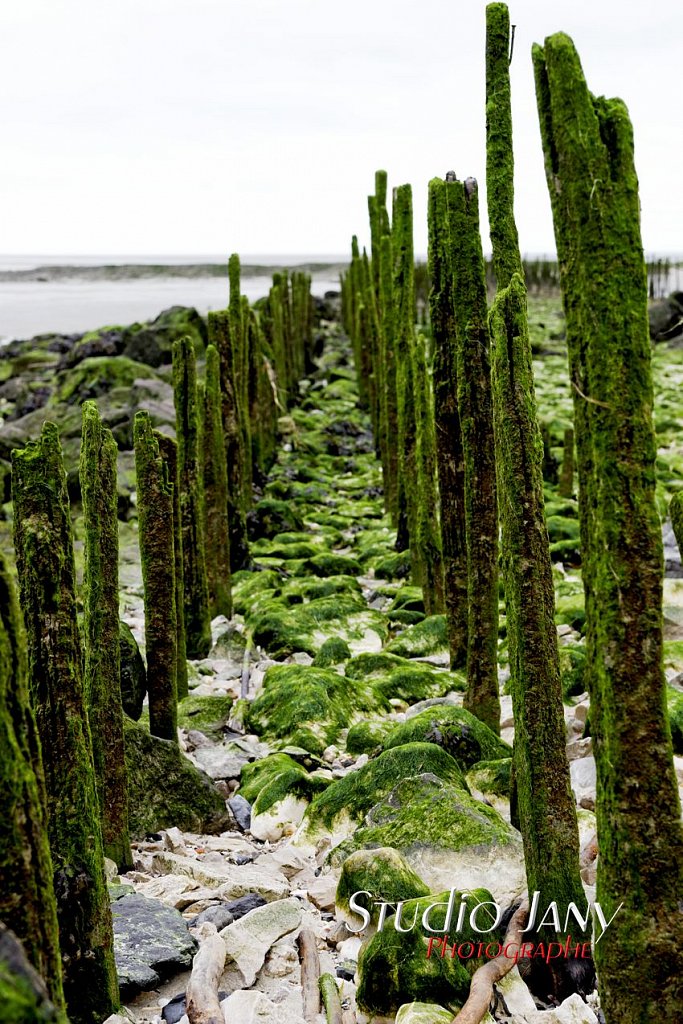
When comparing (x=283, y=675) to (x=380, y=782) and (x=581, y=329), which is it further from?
(x=581, y=329)

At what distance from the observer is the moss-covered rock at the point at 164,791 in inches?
227

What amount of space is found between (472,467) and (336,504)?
39.3 feet

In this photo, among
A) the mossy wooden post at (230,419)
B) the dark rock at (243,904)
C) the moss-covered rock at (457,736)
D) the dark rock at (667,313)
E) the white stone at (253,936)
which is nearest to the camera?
the white stone at (253,936)

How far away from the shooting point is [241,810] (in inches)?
249

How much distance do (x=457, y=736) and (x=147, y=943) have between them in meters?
2.60

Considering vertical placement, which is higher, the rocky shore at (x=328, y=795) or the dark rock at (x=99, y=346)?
the dark rock at (x=99, y=346)

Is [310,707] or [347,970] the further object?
[310,707]

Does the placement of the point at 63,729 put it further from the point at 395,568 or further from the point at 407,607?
the point at 395,568

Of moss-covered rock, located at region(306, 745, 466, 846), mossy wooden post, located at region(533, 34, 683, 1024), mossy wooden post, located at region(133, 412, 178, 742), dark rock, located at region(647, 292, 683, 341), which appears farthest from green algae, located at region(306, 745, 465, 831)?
dark rock, located at region(647, 292, 683, 341)

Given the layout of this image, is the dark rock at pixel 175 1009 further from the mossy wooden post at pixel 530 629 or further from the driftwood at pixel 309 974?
the mossy wooden post at pixel 530 629

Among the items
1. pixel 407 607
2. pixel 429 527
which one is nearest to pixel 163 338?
pixel 407 607

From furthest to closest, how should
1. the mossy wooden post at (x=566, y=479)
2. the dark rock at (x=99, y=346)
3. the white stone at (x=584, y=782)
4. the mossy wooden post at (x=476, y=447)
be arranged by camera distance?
the dark rock at (x=99, y=346), the mossy wooden post at (x=566, y=479), the mossy wooden post at (x=476, y=447), the white stone at (x=584, y=782)

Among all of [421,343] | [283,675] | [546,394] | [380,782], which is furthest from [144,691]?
[546,394]

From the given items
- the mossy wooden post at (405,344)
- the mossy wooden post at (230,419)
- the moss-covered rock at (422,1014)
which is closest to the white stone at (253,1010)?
the moss-covered rock at (422,1014)
